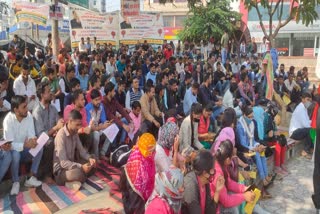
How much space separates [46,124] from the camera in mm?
4832

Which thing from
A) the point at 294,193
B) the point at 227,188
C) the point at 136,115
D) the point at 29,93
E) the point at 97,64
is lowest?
the point at 294,193

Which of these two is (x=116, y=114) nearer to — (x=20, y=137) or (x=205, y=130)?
(x=205, y=130)

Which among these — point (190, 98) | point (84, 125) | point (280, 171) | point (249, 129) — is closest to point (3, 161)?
point (84, 125)

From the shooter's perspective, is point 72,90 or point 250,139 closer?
point 250,139

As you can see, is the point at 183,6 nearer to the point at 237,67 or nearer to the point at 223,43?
the point at 223,43

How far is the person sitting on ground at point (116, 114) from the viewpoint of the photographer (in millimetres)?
5543

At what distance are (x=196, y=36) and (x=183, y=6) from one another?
20739mm

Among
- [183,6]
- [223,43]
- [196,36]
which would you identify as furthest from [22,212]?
[183,6]

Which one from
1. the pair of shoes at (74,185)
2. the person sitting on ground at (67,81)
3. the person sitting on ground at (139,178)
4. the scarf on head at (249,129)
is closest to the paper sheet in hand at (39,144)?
the pair of shoes at (74,185)

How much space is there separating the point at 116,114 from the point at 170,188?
3254mm

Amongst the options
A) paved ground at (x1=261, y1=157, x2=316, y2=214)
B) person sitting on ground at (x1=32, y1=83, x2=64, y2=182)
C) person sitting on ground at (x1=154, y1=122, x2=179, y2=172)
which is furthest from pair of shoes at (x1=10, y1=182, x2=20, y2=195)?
paved ground at (x1=261, y1=157, x2=316, y2=214)

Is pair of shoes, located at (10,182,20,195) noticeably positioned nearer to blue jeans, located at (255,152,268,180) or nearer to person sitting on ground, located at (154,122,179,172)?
person sitting on ground, located at (154,122,179,172)

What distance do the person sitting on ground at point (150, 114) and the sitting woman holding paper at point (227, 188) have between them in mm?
2349

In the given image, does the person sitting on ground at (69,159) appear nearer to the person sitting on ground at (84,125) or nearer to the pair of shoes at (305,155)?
the person sitting on ground at (84,125)
